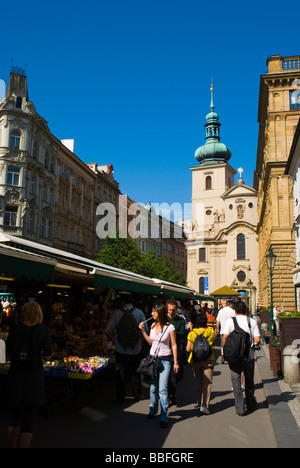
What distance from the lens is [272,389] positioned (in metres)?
8.84

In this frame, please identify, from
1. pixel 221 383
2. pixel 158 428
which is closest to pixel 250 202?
pixel 221 383

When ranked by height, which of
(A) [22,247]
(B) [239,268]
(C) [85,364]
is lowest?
(C) [85,364]

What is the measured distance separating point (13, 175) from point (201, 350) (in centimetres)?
3085

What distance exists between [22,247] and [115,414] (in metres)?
3.20

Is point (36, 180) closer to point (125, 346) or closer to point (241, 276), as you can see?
point (125, 346)

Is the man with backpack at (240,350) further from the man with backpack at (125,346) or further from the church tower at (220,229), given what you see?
the church tower at (220,229)

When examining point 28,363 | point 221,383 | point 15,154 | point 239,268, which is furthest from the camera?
point 239,268

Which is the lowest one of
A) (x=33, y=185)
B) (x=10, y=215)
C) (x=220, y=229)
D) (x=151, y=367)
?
(x=151, y=367)

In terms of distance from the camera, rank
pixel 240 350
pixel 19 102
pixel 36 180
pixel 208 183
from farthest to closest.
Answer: pixel 208 183 < pixel 36 180 < pixel 19 102 < pixel 240 350

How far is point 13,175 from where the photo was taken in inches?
1371

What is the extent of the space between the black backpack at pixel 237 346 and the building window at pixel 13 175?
101 feet

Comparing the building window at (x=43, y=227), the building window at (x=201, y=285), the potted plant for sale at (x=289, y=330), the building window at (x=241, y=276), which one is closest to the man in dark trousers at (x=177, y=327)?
the potted plant for sale at (x=289, y=330)

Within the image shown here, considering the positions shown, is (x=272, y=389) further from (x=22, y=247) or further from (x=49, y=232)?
(x=49, y=232)

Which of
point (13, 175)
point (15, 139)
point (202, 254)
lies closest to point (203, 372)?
point (13, 175)
